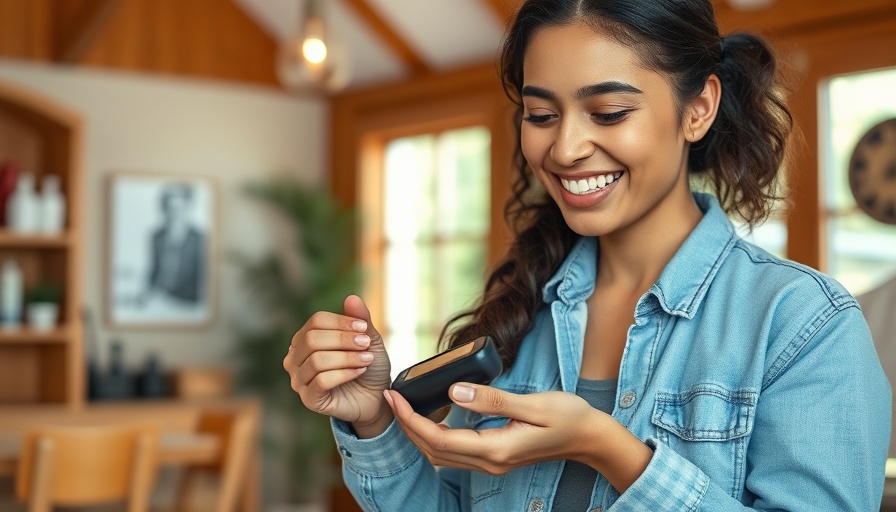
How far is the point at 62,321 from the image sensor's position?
5.16m

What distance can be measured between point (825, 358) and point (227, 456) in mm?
3508

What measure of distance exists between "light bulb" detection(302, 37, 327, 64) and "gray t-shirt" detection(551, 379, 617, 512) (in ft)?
10.6

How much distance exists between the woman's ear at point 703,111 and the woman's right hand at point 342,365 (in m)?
0.48

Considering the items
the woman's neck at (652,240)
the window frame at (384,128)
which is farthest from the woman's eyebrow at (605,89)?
the window frame at (384,128)

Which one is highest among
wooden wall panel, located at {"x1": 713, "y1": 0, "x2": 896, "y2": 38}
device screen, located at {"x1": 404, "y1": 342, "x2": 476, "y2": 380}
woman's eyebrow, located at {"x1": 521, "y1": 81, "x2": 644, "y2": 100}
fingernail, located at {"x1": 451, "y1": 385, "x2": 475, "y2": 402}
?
wooden wall panel, located at {"x1": 713, "y1": 0, "x2": 896, "y2": 38}

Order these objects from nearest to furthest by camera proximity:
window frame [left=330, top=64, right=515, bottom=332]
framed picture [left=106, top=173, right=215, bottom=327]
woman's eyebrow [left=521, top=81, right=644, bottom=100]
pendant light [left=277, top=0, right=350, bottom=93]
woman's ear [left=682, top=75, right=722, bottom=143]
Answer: woman's eyebrow [left=521, top=81, right=644, bottom=100] < woman's ear [left=682, top=75, right=722, bottom=143] < pendant light [left=277, top=0, right=350, bottom=93] < window frame [left=330, top=64, right=515, bottom=332] < framed picture [left=106, top=173, right=215, bottom=327]

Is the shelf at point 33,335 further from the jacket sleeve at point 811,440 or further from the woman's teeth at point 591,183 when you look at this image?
the jacket sleeve at point 811,440

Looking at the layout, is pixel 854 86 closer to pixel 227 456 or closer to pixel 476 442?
pixel 227 456

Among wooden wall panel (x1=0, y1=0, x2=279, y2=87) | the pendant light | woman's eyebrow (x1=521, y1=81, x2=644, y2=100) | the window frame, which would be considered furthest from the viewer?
wooden wall panel (x1=0, y1=0, x2=279, y2=87)

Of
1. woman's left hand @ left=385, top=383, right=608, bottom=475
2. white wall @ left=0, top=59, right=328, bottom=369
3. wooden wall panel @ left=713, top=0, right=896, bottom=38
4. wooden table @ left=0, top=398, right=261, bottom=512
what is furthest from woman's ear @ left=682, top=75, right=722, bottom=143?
white wall @ left=0, top=59, right=328, bottom=369

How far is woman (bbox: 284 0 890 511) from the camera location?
1117 mm

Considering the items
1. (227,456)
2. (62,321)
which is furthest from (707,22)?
(62,321)

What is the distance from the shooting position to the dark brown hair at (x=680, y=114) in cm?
127

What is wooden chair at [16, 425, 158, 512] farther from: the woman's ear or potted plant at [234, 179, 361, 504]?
the woman's ear
